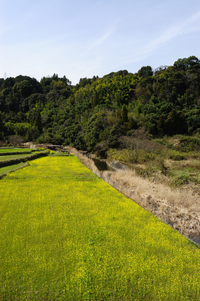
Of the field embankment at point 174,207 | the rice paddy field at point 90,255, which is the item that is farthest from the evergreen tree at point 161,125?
the rice paddy field at point 90,255

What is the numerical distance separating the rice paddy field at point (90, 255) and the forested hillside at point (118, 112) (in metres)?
20.4

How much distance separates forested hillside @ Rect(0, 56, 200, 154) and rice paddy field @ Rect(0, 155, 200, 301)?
802 inches

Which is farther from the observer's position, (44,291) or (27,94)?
(27,94)

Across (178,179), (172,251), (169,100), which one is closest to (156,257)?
(172,251)

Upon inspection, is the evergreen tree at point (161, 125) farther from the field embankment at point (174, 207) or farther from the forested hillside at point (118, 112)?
the field embankment at point (174, 207)

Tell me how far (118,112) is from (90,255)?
107 ft

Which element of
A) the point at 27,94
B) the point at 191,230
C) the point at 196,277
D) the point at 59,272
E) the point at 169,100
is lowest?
the point at 191,230

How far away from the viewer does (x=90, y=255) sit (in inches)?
125

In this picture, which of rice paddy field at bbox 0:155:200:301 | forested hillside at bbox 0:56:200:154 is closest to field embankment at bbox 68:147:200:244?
rice paddy field at bbox 0:155:200:301

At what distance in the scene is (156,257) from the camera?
328 centimetres

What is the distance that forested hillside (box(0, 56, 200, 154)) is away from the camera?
94.8 feet

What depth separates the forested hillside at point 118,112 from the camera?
28.9m

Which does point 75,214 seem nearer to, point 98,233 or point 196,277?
point 98,233

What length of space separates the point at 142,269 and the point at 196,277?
0.86 m
